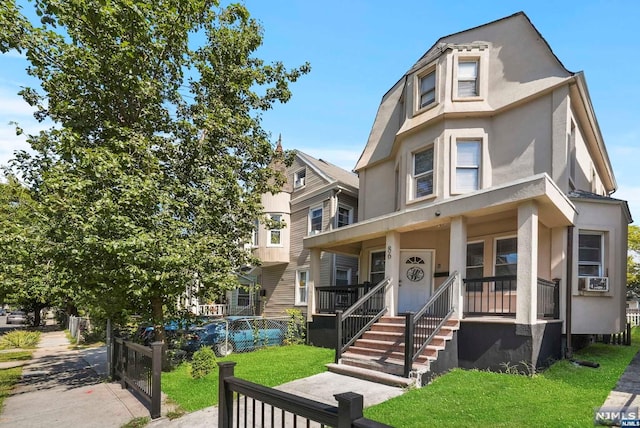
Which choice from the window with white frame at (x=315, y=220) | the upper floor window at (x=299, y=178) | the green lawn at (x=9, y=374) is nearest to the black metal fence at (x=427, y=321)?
the green lawn at (x=9, y=374)

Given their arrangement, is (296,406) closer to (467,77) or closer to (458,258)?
(458,258)

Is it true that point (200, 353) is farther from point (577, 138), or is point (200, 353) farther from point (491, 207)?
point (577, 138)

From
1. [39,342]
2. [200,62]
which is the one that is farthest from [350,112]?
[39,342]

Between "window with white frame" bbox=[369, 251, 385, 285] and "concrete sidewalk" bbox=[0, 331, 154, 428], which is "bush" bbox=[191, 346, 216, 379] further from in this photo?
"window with white frame" bbox=[369, 251, 385, 285]

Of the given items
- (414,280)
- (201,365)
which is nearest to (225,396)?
(201,365)

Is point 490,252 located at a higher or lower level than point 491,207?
lower

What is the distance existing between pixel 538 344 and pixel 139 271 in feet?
24.9

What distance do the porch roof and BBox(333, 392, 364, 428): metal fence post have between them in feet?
19.9

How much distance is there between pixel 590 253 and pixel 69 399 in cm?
1208

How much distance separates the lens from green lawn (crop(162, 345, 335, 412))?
6.89 m

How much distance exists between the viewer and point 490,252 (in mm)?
10312

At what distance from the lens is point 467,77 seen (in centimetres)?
1138

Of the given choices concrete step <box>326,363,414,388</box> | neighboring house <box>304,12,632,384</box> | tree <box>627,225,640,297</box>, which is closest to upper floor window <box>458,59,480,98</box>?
neighboring house <box>304,12,632,384</box>

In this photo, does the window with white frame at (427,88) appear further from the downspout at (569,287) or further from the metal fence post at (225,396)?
the metal fence post at (225,396)
